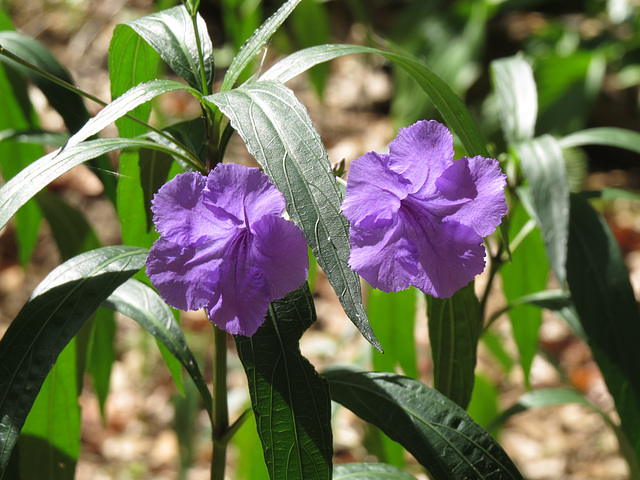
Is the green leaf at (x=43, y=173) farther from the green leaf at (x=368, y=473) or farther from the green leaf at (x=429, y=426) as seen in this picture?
the green leaf at (x=368, y=473)

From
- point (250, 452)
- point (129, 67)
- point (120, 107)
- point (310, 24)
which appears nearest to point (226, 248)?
point (120, 107)

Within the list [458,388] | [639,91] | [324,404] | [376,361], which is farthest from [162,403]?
[639,91]

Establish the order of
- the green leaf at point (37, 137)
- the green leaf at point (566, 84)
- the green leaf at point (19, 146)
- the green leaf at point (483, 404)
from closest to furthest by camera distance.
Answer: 1. the green leaf at point (37, 137)
2. the green leaf at point (19, 146)
3. the green leaf at point (483, 404)
4. the green leaf at point (566, 84)

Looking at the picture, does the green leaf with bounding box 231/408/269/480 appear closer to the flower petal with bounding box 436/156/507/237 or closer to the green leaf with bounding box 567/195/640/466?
the green leaf with bounding box 567/195/640/466

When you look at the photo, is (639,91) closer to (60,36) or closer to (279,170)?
(60,36)

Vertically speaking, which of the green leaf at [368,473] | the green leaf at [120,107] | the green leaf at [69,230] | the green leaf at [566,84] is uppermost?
the green leaf at [566,84]

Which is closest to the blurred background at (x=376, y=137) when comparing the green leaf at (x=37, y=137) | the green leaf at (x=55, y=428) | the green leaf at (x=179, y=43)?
the green leaf at (x=55, y=428)

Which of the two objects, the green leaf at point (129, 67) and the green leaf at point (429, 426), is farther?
the green leaf at point (129, 67)
